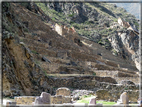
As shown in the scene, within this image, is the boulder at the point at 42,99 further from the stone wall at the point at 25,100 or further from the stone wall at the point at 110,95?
the stone wall at the point at 110,95

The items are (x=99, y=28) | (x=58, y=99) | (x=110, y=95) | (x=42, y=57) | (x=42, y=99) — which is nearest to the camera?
(x=42, y=99)

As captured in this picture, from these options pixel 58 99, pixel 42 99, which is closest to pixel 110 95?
pixel 58 99

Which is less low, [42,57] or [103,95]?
[42,57]

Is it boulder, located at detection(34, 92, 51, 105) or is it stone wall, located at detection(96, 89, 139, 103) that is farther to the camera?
stone wall, located at detection(96, 89, 139, 103)

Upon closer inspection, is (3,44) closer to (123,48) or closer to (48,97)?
(48,97)

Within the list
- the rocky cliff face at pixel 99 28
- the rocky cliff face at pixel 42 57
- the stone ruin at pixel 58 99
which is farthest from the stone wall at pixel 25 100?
the rocky cliff face at pixel 99 28

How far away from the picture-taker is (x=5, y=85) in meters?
10.9

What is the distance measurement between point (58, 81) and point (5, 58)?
5923 millimetres

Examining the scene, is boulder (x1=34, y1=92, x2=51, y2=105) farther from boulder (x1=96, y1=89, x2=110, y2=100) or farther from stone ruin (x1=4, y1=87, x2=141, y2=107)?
boulder (x1=96, y1=89, x2=110, y2=100)

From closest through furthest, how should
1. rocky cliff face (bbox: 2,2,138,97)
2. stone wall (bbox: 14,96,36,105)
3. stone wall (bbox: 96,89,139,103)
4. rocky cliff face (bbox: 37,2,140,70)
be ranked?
stone wall (bbox: 14,96,36,105)
stone wall (bbox: 96,89,139,103)
rocky cliff face (bbox: 2,2,138,97)
rocky cliff face (bbox: 37,2,140,70)

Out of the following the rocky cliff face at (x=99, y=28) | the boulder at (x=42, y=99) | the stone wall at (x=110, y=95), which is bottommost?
the stone wall at (x=110, y=95)

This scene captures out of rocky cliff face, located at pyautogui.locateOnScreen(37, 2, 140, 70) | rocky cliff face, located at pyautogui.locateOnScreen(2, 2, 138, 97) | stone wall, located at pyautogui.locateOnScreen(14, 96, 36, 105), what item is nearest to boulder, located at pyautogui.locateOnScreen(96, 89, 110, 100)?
rocky cliff face, located at pyautogui.locateOnScreen(2, 2, 138, 97)

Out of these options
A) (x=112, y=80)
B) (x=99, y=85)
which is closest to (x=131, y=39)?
(x=112, y=80)

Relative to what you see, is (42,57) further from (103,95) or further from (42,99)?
(42,99)
